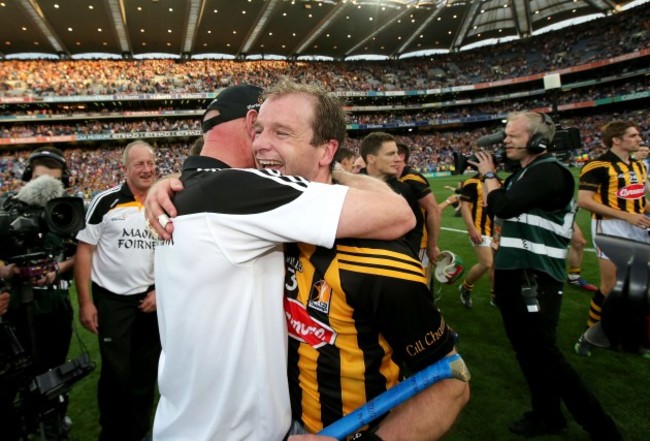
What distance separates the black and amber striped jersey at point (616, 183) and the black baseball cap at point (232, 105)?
468 cm

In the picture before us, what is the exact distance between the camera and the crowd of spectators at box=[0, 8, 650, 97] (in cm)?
3550

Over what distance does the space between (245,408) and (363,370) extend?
1.26ft

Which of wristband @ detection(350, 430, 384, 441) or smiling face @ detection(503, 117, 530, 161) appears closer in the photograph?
wristband @ detection(350, 430, 384, 441)

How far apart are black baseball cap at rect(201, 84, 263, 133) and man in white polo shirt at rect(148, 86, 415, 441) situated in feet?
1.34

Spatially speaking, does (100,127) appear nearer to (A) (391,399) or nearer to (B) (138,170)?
(B) (138,170)

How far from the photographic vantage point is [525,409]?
123 inches

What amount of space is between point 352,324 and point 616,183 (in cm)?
485

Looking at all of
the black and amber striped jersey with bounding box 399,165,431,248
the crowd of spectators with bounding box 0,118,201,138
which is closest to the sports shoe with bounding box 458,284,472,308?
the black and amber striped jersey with bounding box 399,165,431,248

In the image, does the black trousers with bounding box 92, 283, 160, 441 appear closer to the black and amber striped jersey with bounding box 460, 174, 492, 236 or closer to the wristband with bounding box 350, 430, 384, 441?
the wristband with bounding box 350, 430, 384, 441

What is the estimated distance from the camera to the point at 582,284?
5836 millimetres

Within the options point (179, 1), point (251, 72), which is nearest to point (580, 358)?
point (179, 1)

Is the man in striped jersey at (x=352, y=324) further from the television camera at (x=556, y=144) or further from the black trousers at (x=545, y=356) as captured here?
the television camera at (x=556, y=144)

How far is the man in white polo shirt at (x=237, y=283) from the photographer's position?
41.1 inches

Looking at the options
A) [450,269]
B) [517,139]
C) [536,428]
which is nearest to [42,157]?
[517,139]
